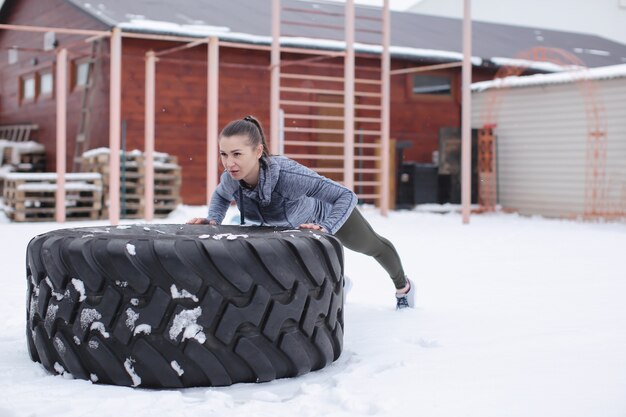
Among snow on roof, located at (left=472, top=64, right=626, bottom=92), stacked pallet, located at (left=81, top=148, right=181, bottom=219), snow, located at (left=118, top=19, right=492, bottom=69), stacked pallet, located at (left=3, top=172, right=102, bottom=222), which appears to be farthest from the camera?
snow, located at (left=118, top=19, right=492, bottom=69)

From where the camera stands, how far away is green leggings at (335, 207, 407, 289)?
11.7 ft

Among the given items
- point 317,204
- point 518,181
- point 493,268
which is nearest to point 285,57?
point 518,181

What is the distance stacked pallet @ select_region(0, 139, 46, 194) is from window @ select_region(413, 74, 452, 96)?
277 inches

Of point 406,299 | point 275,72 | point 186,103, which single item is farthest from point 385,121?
point 406,299

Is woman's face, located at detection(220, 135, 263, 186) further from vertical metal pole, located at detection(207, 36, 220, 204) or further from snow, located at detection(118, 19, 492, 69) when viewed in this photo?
snow, located at detection(118, 19, 492, 69)

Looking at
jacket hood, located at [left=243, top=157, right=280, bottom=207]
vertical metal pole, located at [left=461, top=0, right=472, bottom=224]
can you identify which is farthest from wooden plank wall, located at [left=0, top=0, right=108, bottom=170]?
jacket hood, located at [left=243, top=157, right=280, bottom=207]

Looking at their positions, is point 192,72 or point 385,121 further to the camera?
point 192,72

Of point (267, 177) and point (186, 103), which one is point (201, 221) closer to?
point (267, 177)

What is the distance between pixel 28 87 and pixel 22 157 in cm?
193

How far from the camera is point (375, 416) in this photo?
221 centimetres

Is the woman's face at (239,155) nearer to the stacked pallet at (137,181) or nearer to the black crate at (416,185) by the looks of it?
the stacked pallet at (137,181)

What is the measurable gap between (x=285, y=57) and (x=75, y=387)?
12.3 meters

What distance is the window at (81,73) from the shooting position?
1364cm

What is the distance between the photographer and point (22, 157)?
14734 mm
